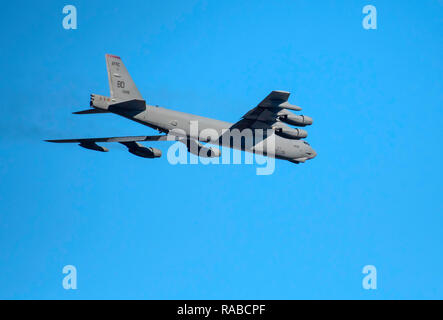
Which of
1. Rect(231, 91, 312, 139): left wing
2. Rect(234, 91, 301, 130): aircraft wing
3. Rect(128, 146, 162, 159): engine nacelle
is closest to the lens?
Rect(234, 91, 301, 130): aircraft wing

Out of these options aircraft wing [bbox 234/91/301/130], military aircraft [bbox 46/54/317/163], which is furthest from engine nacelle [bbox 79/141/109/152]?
aircraft wing [bbox 234/91/301/130]

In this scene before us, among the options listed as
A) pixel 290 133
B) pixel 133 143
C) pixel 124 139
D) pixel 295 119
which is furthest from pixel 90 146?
pixel 295 119

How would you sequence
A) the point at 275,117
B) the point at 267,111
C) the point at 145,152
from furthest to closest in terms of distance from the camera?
the point at 145,152
the point at 275,117
the point at 267,111

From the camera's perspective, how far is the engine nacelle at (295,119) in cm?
3747

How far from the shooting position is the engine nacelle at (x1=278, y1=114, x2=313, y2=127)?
123 feet

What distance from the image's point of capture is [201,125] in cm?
3772

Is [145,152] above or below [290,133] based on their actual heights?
below

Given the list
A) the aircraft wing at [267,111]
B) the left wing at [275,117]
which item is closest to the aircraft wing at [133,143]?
the aircraft wing at [267,111]

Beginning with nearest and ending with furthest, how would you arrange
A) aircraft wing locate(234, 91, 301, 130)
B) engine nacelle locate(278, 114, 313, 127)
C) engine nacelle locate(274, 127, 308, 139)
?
aircraft wing locate(234, 91, 301, 130) → engine nacelle locate(278, 114, 313, 127) → engine nacelle locate(274, 127, 308, 139)

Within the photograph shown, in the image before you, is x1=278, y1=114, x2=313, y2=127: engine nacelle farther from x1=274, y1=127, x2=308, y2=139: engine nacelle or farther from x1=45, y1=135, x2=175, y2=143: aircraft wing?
x1=45, y1=135, x2=175, y2=143: aircraft wing

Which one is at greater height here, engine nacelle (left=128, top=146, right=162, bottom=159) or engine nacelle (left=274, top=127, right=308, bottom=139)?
engine nacelle (left=274, top=127, right=308, bottom=139)

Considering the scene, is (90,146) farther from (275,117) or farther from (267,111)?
(275,117)

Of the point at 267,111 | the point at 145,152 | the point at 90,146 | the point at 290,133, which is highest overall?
the point at 267,111

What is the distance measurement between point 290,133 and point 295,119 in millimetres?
1776
